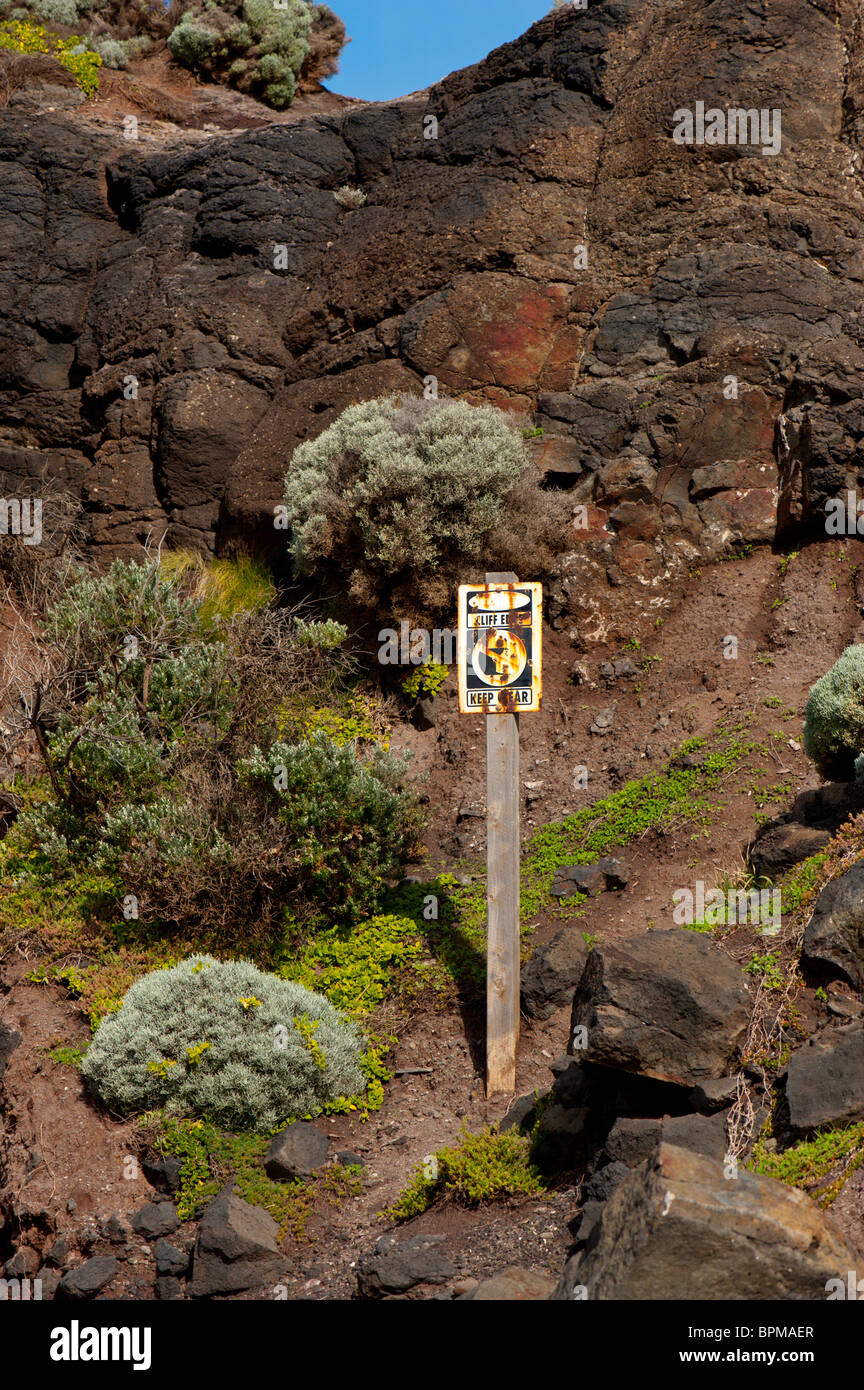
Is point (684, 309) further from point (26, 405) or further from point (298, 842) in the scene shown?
point (26, 405)

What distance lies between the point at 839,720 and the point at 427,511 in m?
4.60

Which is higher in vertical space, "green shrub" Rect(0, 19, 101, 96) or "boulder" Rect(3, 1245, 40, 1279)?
"green shrub" Rect(0, 19, 101, 96)

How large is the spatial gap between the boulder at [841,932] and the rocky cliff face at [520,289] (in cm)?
511

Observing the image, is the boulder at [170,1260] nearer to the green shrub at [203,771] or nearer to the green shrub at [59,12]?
the green shrub at [203,771]

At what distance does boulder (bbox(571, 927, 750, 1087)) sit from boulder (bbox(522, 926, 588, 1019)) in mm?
1535

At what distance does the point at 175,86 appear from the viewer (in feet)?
63.7

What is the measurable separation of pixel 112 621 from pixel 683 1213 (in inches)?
291

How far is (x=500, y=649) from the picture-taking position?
6648 millimetres

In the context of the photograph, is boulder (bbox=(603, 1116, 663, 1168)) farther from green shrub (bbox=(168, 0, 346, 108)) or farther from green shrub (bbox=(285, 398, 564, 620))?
green shrub (bbox=(168, 0, 346, 108))

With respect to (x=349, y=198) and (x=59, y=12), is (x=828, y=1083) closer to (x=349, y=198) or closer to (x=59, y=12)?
(x=349, y=198)

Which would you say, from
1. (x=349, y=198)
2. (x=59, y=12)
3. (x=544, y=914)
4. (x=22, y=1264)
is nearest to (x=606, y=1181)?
(x=544, y=914)

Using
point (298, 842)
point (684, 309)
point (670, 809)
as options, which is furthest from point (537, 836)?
point (684, 309)

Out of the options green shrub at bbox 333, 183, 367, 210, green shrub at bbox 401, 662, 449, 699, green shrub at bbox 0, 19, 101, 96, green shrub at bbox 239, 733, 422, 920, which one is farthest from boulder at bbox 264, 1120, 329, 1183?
green shrub at bbox 0, 19, 101, 96

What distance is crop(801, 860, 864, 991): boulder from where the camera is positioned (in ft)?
17.3
